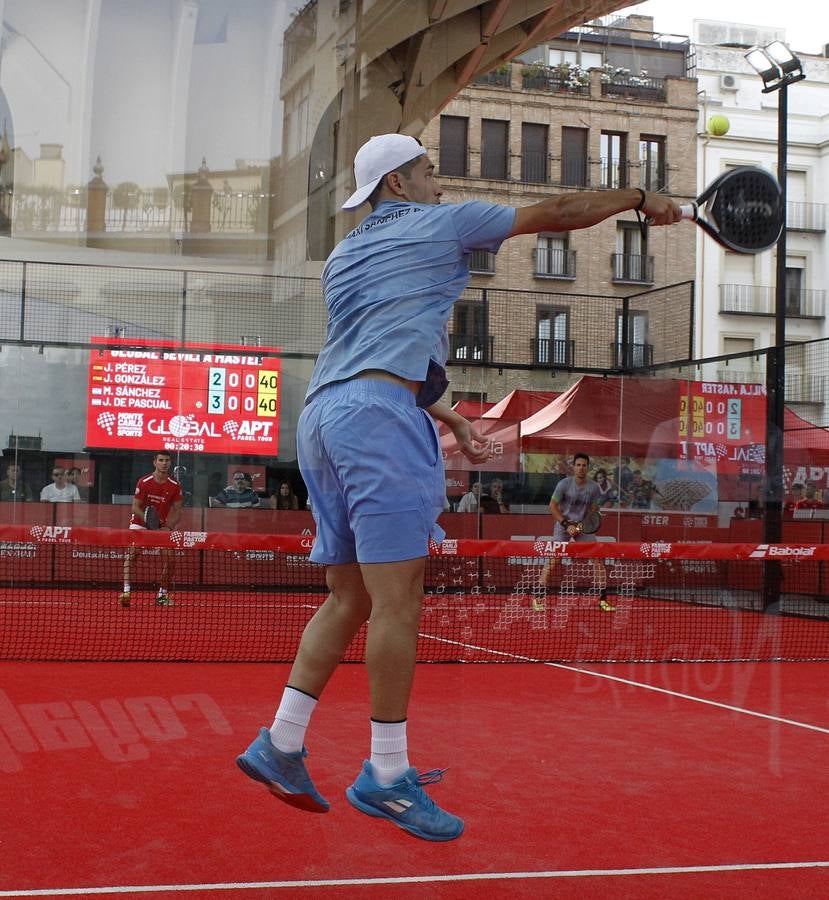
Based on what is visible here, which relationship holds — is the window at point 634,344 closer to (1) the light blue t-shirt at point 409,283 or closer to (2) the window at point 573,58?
(2) the window at point 573,58

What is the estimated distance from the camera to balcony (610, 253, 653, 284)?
27.5 m

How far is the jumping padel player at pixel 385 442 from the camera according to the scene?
8.52 ft

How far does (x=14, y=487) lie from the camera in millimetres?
12961

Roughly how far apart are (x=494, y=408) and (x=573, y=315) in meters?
2.49

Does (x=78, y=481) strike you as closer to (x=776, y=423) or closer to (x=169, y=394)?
(x=169, y=394)

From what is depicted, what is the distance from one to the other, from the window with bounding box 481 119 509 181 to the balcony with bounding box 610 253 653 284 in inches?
139

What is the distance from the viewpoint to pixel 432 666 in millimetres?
6949

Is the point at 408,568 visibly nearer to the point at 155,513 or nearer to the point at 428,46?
the point at 428,46

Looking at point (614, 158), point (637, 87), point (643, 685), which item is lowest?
point (643, 685)

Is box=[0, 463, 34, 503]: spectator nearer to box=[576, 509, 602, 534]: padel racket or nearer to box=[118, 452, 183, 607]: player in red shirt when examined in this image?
box=[118, 452, 183, 607]: player in red shirt

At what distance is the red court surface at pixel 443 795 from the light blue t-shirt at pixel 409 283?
106cm

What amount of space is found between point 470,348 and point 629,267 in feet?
43.2

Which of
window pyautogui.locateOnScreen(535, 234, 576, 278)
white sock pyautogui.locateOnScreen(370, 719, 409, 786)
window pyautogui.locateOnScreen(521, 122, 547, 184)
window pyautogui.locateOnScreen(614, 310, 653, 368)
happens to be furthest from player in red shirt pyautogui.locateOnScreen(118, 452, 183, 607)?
window pyautogui.locateOnScreen(535, 234, 576, 278)

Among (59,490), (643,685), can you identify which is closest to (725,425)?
(59,490)
